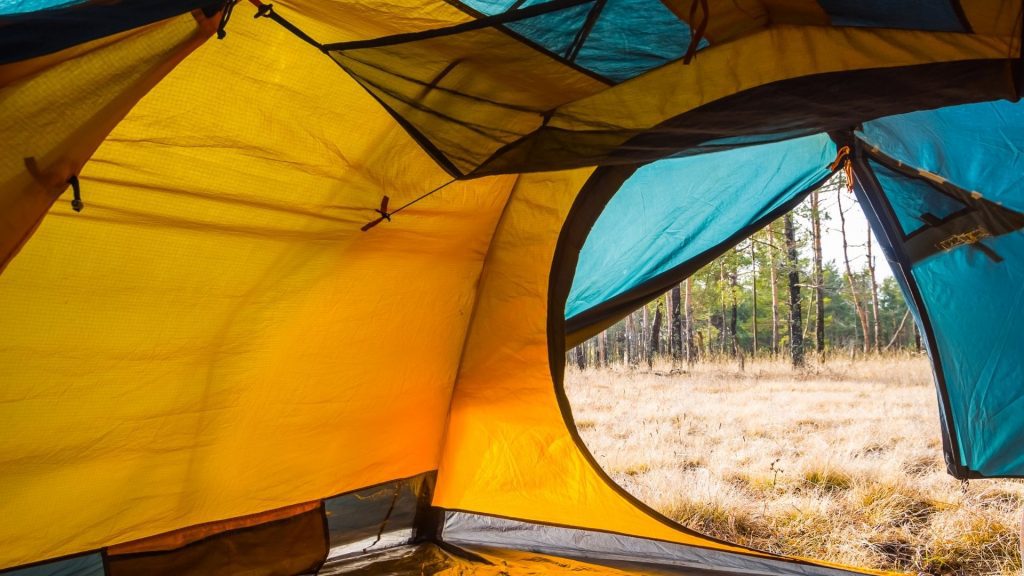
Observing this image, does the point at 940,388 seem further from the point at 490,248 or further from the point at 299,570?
the point at 299,570

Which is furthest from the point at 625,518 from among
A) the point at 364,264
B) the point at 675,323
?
the point at 675,323

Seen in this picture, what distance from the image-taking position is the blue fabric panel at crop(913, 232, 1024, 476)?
3186 millimetres

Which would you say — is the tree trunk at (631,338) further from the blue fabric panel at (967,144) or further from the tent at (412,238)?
the blue fabric panel at (967,144)

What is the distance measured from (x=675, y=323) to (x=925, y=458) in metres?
8.13

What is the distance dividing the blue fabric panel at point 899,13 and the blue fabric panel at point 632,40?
1.20ft

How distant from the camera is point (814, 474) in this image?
4555 millimetres

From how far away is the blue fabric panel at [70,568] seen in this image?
2.14m

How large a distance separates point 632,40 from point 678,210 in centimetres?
174

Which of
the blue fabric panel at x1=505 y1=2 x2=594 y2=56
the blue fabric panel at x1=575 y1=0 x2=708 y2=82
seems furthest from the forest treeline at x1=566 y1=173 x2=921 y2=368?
the blue fabric panel at x1=505 y1=2 x2=594 y2=56

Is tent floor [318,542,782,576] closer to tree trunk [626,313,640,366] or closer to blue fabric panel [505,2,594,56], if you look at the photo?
blue fabric panel [505,2,594,56]

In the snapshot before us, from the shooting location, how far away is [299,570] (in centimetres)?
275

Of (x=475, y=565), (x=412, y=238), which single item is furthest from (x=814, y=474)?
(x=412, y=238)

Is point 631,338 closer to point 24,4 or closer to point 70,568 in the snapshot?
point 70,568

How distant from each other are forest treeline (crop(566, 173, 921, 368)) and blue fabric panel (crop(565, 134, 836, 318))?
0.33 m
